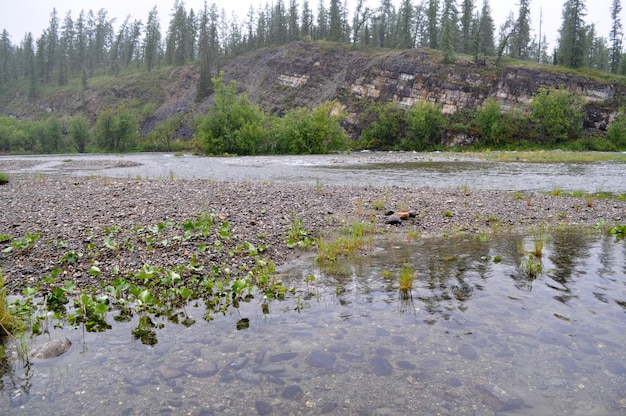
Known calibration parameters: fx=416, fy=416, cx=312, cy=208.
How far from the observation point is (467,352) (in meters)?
6.10

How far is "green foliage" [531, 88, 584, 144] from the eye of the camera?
274ft

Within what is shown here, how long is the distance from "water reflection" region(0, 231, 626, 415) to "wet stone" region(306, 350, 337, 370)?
0.09ft

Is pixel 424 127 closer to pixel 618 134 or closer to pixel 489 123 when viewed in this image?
pixel 489 123

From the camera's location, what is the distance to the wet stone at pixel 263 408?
479 cm

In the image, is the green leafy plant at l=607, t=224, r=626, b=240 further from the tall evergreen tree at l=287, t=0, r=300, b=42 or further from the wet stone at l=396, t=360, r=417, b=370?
the tall evergreen tree at l=287, t=0, r=300, b=42

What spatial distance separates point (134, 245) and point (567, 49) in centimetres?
12416

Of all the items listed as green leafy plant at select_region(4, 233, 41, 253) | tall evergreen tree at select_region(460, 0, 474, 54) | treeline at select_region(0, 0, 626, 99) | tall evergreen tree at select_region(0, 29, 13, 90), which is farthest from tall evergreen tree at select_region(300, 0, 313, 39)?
green leafy plant at select_region(4, 233, 41, 253)

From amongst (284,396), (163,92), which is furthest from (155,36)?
(284,396)

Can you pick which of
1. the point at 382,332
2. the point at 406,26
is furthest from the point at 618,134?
the point at 382,332

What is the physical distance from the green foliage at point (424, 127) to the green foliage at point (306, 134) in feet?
81.6

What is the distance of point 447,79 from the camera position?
324 ft

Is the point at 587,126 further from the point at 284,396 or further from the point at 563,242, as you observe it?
the point at 284,396

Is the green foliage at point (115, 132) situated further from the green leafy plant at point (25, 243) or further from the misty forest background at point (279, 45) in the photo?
the green leafy plant at point (25, 243)

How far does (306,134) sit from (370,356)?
204ft
